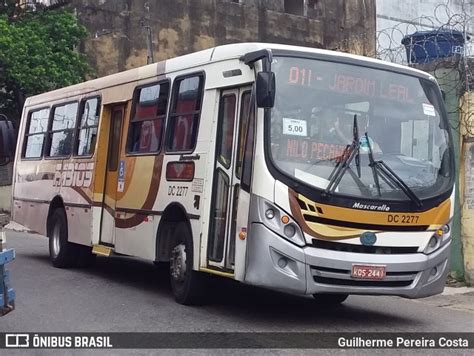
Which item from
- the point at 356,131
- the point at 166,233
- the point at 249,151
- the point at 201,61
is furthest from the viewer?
→ the point at 166,233

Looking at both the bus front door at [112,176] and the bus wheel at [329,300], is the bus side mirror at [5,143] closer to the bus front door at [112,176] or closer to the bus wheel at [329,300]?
the bus front door at [112,176]

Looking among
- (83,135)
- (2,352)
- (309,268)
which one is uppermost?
(83,135)

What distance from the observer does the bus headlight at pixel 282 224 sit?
7.42 m

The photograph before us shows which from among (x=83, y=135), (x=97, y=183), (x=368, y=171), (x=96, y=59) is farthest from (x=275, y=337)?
(x=96, y=59)

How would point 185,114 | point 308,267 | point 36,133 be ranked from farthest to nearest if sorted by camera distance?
point 36,133 < point 185,114 < point 308,267

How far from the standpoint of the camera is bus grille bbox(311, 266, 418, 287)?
7.47 meters

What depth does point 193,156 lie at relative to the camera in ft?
28.8

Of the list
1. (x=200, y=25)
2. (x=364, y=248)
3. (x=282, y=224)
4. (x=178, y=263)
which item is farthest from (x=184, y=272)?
(x=200, y=25)

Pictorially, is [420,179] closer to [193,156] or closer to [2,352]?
[193,156]

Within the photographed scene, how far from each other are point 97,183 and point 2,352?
473cm

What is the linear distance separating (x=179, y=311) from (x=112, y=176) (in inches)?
125

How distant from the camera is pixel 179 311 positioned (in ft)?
28.1

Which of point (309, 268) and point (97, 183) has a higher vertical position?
point (97, 183)

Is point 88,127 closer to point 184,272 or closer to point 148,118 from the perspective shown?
point 148,118
